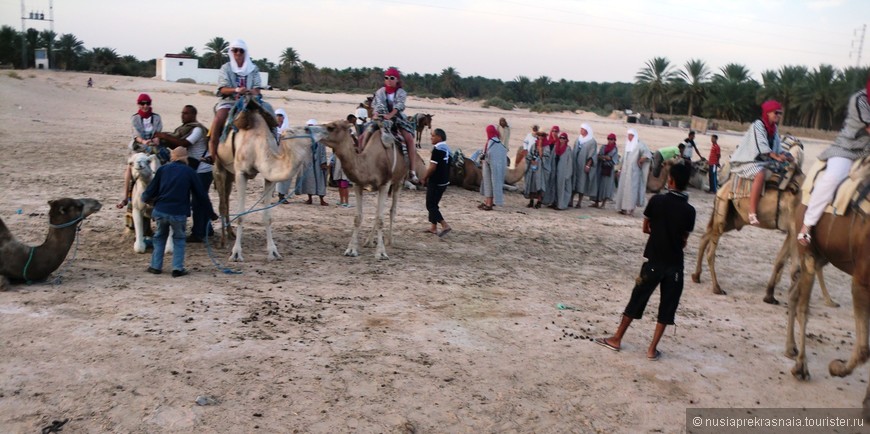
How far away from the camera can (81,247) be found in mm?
9320

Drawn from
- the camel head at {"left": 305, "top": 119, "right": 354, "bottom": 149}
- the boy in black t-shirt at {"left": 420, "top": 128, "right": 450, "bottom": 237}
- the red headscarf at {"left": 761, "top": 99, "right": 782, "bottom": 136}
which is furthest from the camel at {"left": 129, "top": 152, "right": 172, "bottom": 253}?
the red headscarf at {"left": 761, "top": 99, "right": 782, "bottom": 136}

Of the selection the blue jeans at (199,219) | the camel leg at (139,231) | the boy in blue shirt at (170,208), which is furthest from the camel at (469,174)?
the boy in blue shirt at (170,208)

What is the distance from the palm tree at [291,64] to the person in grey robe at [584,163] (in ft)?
210

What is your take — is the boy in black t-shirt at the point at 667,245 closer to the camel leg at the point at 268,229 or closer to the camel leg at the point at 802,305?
the camel leg at the point at 802,305

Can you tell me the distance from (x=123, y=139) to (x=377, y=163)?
14945 mm

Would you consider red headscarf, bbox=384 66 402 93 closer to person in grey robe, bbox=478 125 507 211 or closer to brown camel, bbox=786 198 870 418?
person in grey robe, bbox=478 125 507 211

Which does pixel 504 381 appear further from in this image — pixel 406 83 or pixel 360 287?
pixel 406 83

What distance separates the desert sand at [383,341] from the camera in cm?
518

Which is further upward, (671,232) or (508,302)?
(671,232)

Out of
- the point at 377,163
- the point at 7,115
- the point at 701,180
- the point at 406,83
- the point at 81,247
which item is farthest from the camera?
the point at 406,83

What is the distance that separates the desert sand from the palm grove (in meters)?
36.0

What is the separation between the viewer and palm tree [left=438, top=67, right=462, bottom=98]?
258 feet

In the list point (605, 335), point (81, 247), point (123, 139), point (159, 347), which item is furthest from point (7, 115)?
point (605, 335)

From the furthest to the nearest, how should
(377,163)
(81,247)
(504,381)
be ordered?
(377,163) < (81,247) < (504,381)
